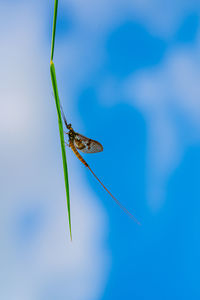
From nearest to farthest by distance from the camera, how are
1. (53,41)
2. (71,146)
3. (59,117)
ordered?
(53,41) → (59,117) → (71,146)

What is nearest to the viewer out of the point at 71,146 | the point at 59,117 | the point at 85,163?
the point at 59,117

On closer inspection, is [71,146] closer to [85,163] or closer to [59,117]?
[85,163]

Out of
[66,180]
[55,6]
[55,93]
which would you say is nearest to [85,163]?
[66,180]

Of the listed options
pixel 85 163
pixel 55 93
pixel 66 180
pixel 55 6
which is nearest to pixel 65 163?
pixel 66 180

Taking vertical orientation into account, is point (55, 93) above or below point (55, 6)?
below

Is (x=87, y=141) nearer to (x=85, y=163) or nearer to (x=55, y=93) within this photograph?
(x=85, y=163)

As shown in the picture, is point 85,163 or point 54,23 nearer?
point 54,23

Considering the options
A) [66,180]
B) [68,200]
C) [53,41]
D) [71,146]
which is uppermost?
[53,41]
